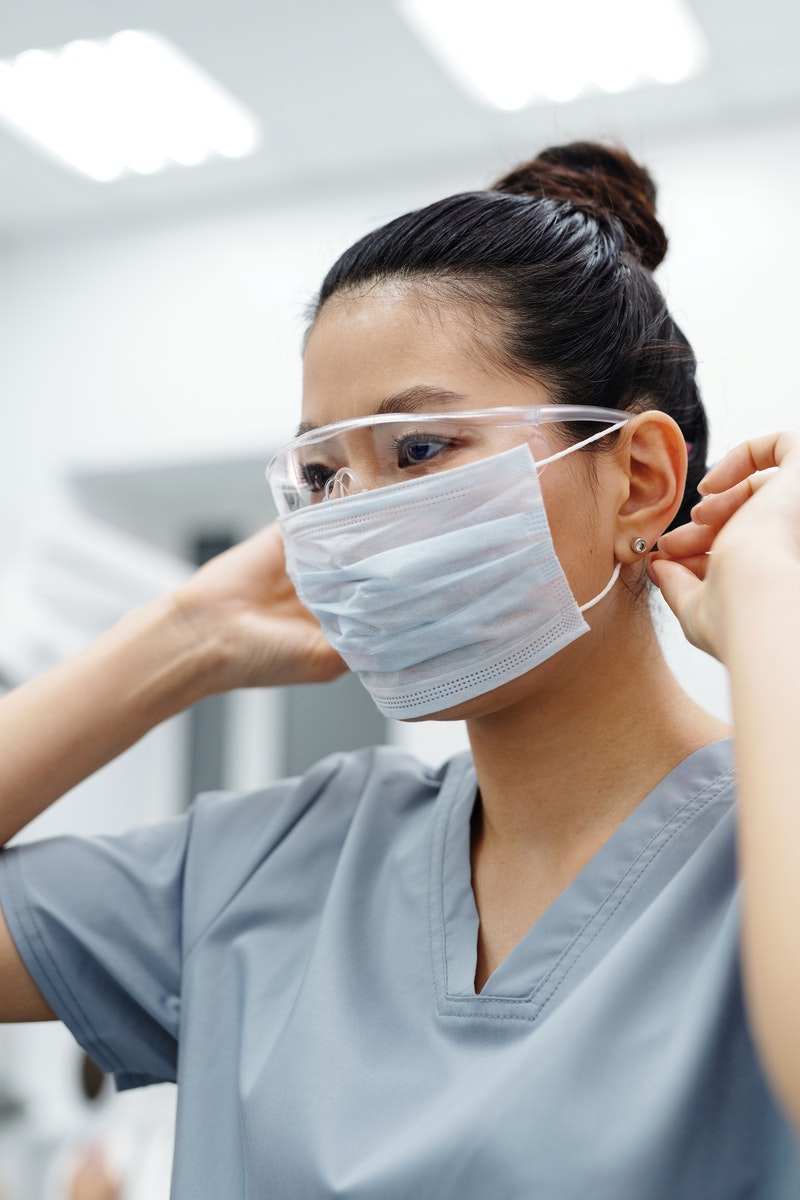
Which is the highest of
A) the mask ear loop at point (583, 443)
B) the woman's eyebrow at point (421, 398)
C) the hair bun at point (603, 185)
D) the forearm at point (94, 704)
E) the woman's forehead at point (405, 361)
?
the hair bun at point (603, 185)

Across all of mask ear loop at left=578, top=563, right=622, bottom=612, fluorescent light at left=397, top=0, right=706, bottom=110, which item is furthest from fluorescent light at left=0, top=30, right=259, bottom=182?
mask ear loop at left=578, top=563, right=622, bottom=612

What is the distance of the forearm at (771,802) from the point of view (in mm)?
641

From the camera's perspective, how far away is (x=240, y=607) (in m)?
1.40

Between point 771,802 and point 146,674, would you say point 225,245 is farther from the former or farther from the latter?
point 771,802

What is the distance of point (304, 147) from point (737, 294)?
40.5 inches

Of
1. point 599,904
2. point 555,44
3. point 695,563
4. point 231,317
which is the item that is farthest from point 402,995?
point 231,317

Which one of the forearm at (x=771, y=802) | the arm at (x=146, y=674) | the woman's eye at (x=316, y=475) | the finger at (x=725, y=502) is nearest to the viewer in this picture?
the forearm at (x=771, y=802)

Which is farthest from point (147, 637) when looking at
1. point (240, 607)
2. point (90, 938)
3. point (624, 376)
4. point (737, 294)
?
point (737, 294)

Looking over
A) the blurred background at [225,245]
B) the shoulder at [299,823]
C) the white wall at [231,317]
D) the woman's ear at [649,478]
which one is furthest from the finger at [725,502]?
the white wall at [231,317]

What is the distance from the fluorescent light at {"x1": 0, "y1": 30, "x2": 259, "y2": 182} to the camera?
244 centimetres

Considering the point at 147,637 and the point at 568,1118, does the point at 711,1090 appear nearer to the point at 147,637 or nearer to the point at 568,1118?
the point at 568,1118

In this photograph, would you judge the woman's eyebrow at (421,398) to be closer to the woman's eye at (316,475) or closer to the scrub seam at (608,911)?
the woman's eye at (316,475)

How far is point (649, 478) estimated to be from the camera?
1.10m

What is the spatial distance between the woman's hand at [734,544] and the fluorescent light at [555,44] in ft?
5.09
